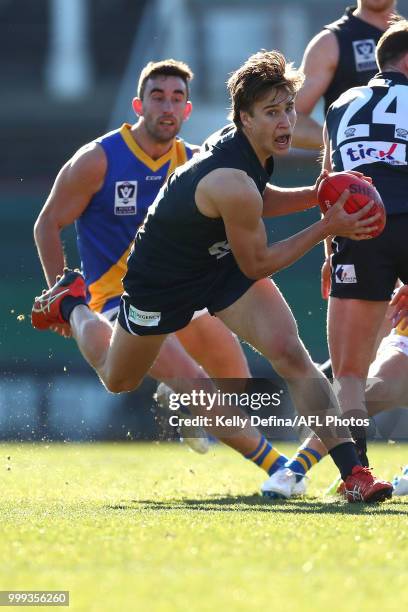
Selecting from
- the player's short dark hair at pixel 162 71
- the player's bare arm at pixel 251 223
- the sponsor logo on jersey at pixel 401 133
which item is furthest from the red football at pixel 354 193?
the player's short dark hair at pixel 162 71

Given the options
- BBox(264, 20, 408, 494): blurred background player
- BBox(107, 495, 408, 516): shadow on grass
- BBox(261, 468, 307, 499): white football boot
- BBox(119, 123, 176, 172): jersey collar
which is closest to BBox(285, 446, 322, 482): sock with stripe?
BBox(261, 468, 307, 499): white football boot

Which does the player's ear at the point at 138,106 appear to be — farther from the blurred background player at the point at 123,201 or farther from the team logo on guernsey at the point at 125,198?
the team logo on guernsey at the point at 125,198

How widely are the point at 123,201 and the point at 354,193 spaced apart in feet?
7.34

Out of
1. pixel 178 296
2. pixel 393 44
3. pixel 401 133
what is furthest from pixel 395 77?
pixel 178 296

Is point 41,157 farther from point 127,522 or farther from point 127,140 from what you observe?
A: point 127,522

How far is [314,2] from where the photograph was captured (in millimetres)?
21625

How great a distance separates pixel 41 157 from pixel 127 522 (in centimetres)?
1962

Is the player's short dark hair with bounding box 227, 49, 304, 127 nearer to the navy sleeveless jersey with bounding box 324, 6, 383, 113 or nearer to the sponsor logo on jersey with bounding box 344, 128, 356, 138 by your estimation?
the sponsor logo on jersey with bounding box 344, 128, 356, 138

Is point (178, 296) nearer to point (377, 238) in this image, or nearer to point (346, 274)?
point (346, 274)

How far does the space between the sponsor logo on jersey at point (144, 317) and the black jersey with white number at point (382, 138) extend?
1.15 m

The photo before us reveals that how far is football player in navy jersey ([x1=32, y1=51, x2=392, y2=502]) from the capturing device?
574 centimetres

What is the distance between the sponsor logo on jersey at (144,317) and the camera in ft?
20.5

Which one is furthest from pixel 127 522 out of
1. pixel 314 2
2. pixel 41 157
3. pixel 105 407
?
pixel 41 157

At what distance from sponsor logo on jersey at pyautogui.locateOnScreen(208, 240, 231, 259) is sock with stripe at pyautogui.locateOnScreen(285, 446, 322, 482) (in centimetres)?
139
